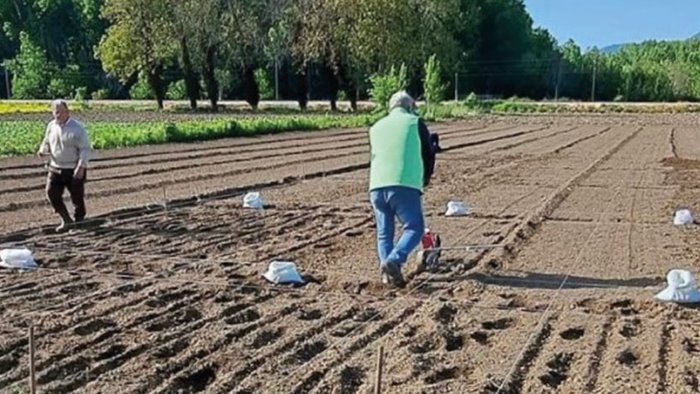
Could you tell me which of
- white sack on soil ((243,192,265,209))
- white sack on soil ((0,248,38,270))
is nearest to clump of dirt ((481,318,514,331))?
white sack on soil ((0,248,38,270))

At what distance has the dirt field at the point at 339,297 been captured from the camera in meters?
4.92

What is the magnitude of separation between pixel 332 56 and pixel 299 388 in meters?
47.7

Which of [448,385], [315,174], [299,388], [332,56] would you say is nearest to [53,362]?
[299,388]

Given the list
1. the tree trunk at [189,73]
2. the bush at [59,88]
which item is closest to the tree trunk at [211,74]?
the tree trunk at [189,73]

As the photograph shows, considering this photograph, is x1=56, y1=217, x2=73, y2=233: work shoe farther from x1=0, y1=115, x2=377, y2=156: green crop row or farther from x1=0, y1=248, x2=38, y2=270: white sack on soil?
x1=0, y1=115, x2=377, y2=156: green crop row

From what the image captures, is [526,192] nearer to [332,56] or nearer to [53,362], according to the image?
[53,362]

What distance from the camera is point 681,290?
21.6 feet

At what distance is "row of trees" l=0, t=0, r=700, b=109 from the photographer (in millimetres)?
49000

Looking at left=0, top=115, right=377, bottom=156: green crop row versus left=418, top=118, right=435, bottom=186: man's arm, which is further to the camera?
left=0, top=115, right=377, bottom=156: green crop row

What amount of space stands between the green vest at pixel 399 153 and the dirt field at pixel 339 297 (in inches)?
34.5

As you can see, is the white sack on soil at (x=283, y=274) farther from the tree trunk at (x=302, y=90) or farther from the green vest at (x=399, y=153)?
the tree trunk at (x=302, y=90)

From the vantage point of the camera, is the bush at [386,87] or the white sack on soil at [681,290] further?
the bush at [386,87]

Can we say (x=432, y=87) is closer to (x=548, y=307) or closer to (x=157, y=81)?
(x=157, y=81)

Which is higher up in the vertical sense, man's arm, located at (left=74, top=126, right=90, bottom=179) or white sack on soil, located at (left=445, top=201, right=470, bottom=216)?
man's arm, located at (left=74, top=126, right=90, bottom=179)
